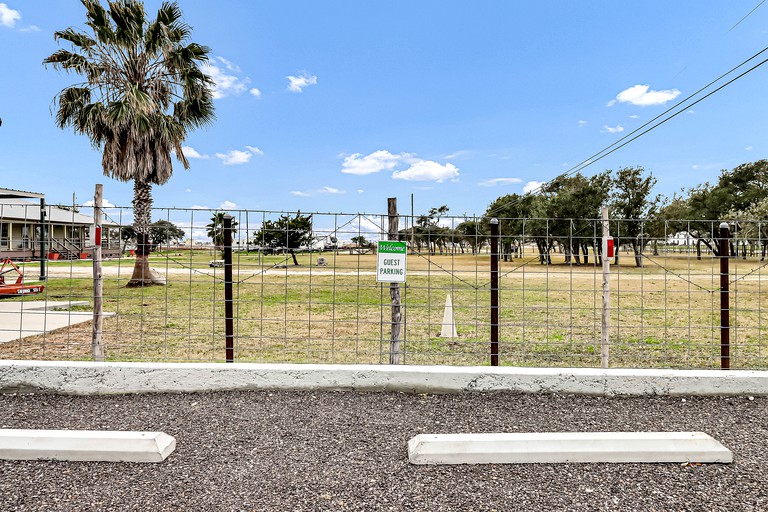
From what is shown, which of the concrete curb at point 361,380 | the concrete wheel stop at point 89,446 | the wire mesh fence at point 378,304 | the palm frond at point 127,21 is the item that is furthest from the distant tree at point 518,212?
the concrete wheel stop at point 89,446

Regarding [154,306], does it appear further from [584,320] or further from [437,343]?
[584,320]

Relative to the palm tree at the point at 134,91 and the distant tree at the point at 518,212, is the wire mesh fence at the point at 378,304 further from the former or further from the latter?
the distant tree at the point at 518,212

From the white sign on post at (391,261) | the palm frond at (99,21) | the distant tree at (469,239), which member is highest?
the palm frond at (99,21)

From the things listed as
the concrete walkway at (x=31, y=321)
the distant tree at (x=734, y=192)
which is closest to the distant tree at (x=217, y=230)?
the concrete walkway at (x=31, y=321)

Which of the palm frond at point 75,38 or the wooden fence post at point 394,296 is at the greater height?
the palm frond at point 75,38

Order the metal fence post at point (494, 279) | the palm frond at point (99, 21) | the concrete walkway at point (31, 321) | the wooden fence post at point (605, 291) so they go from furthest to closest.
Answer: the palm frond at point (99, 21) < the concrete walkway at point (31, 321) < the wooden fence post at point (605, 291) < the metal fence post at point (494, 279)

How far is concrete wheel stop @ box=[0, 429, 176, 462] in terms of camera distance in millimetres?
3016

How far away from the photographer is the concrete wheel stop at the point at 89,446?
9.89 ft

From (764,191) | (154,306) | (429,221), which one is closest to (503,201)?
(764,191)

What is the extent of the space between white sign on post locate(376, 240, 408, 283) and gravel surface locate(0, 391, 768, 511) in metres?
1.20

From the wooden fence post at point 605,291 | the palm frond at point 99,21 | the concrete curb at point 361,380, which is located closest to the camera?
the concrete curb at point 361,380

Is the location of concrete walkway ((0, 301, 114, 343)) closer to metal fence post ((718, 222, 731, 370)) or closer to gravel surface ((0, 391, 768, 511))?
gravel surface ((0, 391, 768, 511))

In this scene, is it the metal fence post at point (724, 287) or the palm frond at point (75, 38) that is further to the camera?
the palm frond at point (75, 38)

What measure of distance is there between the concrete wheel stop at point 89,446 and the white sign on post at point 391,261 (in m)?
2.41
